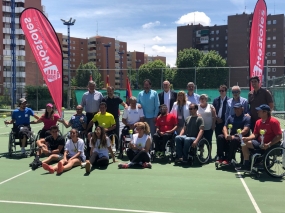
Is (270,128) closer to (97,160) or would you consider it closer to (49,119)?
(97,160)

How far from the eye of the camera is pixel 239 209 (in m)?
4.21

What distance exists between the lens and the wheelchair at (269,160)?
5.71 meters

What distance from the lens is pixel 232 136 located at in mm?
6371

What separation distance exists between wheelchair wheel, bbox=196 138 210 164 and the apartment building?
6403 cm

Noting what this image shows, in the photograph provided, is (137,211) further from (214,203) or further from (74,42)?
(74,42)

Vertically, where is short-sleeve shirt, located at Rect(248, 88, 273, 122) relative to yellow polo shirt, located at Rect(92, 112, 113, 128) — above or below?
above

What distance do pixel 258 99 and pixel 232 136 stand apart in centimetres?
93

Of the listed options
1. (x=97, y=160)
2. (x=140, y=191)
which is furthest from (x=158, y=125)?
(x=140, y=191)

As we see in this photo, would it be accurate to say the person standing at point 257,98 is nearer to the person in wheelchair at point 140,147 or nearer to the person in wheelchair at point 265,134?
the person in wheelchair at point 265,134

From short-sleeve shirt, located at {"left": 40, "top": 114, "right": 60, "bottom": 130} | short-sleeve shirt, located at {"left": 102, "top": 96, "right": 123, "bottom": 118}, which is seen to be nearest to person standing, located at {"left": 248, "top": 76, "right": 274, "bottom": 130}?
short-sleeve shirt, located at {"left": 102, "top": 96, "right": 123, "bottom": 118}

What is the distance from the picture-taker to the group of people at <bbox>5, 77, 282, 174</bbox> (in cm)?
641

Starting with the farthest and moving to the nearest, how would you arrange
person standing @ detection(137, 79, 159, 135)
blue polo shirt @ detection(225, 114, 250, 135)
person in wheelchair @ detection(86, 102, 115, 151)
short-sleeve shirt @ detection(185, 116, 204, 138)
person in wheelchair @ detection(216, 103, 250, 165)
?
person standing @ detection(137, 79, 159, 135) → person in wheelchair @ detection(86, 102, 115, 151) → short-sleeve shirt @ detection(185, 116, 204, 138) → blue polo shirt @ detection(225, 114, 250, 135) → person in wheelchair @ detection(216, 103, 250, 165)

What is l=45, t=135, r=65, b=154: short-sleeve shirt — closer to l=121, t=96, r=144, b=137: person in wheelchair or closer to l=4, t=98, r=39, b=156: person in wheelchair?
l=4, t=98, r=39, b=156: person in wheelchair

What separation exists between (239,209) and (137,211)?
126 centimetres
